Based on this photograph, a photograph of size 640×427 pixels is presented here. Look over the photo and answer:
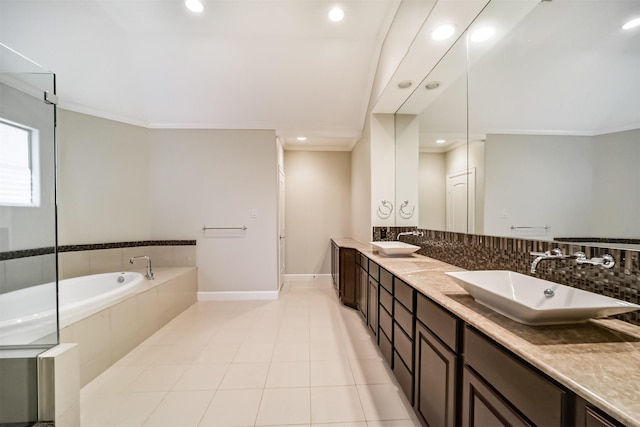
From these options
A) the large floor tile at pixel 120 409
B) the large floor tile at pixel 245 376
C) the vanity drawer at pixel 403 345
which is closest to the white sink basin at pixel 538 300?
the vanity drawer at pixel 403 345

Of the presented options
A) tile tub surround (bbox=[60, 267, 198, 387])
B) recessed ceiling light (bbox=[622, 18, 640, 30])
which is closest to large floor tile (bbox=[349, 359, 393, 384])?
tile tub surround (bbox=[60, 267, 198, 387])

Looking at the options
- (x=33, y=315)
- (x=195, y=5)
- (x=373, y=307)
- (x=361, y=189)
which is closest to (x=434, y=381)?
(x=373, y=307)

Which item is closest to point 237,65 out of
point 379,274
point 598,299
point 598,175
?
point 379,274

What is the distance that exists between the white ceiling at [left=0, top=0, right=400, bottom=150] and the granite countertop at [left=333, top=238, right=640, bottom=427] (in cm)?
271

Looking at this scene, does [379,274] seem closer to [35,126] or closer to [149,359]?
[149,359]

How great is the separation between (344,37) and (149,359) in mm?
3761

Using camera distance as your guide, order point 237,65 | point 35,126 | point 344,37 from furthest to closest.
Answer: point 237,65 → point 344,37 → point 35,126

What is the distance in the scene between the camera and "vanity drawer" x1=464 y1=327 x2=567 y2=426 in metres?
0.62

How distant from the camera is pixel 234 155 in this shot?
3596mm

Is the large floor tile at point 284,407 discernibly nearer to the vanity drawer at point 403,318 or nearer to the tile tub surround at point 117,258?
the vanity drawer at point 403,318

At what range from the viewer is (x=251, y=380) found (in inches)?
71.1

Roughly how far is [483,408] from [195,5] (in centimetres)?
352

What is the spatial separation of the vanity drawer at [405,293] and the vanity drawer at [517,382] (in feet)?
1.60

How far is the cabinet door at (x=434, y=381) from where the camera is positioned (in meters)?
1.05
